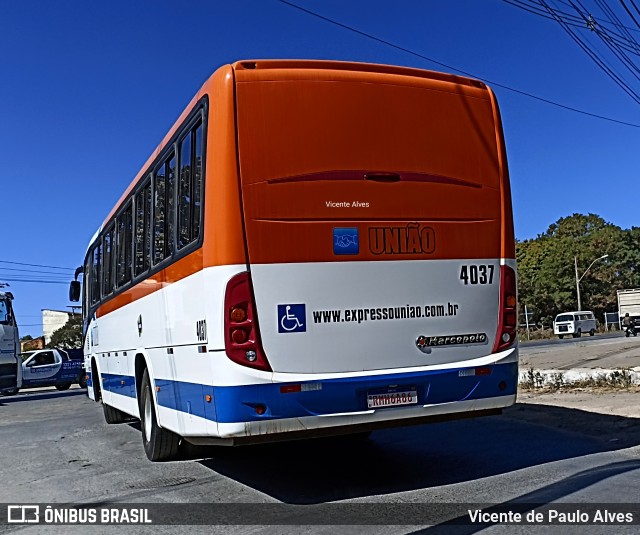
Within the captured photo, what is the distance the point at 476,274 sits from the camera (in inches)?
283

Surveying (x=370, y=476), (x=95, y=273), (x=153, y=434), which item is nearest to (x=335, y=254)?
(x=370, y=476)

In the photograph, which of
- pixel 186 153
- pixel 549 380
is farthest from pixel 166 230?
pixel 549 380

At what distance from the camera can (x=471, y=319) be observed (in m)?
7.11

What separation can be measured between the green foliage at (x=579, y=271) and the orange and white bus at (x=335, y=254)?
74.4 metres

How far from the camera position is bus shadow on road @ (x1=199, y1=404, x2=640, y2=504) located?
24.2 feet

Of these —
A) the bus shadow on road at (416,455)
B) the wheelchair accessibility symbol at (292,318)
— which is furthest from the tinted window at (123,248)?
the wheelchair accessibility symbol at (292,318)

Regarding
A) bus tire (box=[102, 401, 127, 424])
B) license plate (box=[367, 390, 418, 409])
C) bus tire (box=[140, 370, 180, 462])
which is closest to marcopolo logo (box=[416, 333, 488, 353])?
license plate (box=[367, 390, 418, 409])

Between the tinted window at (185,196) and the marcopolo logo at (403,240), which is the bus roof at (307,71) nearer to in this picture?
the tinted window at (185,196)

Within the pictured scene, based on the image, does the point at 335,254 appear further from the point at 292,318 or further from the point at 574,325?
the point at 574,325

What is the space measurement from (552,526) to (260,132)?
386 cm

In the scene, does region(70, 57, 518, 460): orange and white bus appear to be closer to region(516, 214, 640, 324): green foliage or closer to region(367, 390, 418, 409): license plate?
region(367, 390, 418, 409): license plate

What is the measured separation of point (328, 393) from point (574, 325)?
53.5 m

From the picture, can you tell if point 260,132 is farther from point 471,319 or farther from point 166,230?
point 471,319

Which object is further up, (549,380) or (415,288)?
(415,288)
